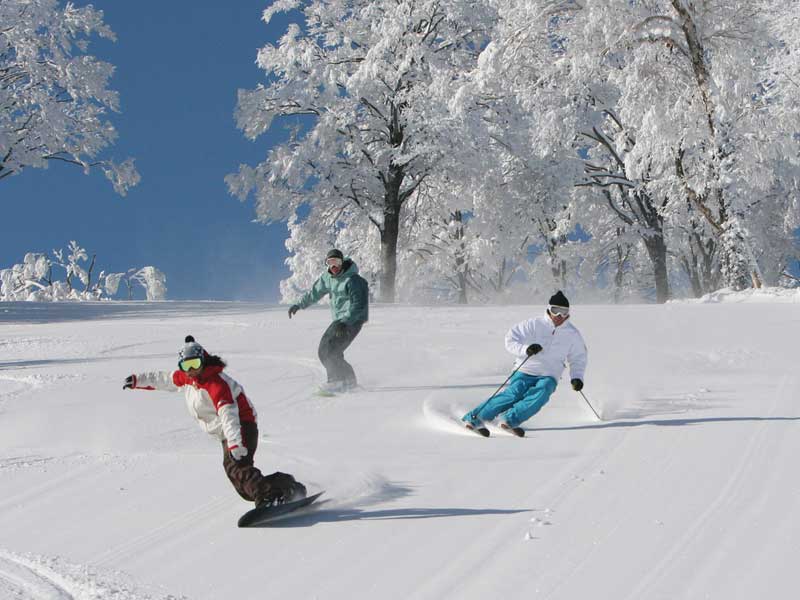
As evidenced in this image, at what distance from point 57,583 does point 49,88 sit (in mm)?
24363

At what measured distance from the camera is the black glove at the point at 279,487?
559 cm

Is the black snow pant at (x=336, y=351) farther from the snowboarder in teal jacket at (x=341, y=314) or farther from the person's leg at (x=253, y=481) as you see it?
the person's leg at (x=253, y=481)

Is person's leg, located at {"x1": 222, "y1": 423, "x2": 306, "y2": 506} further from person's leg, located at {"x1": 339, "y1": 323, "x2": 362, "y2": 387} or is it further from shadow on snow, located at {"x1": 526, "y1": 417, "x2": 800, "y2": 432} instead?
person's leg, located at {"x1": 339, "y1": 323, "x2": 362, "y2": 387}

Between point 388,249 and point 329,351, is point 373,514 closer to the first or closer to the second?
A: point 329,351

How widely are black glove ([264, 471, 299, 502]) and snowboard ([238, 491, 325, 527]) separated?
0.06 m

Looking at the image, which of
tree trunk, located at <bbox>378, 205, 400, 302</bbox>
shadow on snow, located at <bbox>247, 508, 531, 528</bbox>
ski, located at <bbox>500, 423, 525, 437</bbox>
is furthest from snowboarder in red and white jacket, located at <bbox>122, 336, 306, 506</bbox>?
tree trunk, located at <bbox>378, 205, 400, 302</bbox>

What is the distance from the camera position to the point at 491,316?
55.8 feet

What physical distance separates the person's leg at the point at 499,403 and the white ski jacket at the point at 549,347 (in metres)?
0.19

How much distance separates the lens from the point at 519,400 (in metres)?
8.06

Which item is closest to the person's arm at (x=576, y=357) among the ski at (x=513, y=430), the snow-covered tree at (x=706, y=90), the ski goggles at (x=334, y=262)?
the ski at (x=513, y=430)

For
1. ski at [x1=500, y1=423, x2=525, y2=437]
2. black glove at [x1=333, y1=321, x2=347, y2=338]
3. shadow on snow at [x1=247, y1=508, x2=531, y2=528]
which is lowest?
shadow on snow at [x1=247, y1=508, x2=531, y2=528]

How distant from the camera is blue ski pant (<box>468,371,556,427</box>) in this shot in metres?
7.86

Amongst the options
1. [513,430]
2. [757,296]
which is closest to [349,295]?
[513,430]

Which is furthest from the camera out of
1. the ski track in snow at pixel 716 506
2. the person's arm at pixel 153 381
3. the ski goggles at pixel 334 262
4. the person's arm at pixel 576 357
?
the ski goggles at pixel 334 262
